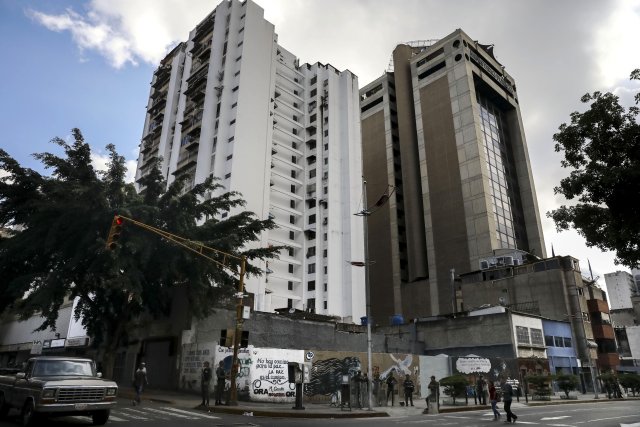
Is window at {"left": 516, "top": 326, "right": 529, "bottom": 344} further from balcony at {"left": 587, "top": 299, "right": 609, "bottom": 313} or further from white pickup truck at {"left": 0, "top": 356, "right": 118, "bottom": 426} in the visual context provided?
white pickup truck at {"left": 0, "top": 356, "right": 118, "bottom": 426}

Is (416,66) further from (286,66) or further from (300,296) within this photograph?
(300,296)

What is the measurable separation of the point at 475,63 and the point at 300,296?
→ 54.7 meters

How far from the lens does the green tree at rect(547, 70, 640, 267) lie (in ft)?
42.0

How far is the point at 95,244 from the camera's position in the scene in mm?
23844

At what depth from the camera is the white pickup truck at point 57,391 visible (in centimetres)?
1097

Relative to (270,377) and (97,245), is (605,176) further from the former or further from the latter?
(97,245)

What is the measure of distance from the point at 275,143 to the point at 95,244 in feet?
165

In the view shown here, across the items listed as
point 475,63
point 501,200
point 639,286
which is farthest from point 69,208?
point 639,286

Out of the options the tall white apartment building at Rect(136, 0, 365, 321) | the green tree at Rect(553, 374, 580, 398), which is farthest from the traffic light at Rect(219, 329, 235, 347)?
the tall white apartment building at Rect(136, 0, 365, 321)

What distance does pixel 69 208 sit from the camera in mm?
24359

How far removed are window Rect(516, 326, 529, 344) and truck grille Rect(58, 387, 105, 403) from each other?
36.6 meters

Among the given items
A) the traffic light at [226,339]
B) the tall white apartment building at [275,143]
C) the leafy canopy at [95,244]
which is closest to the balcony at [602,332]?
the tall white apartment building at [275,143]

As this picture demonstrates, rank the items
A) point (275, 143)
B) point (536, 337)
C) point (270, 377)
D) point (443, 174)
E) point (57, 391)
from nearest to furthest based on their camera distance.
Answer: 1. point (57, 391)
2. point (270, 377)
3. point (536, 337)
4. point (275, 143)
5. point (443, 174)

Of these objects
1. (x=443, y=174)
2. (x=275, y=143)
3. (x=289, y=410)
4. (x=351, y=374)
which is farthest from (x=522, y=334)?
(x=275, y=143)
